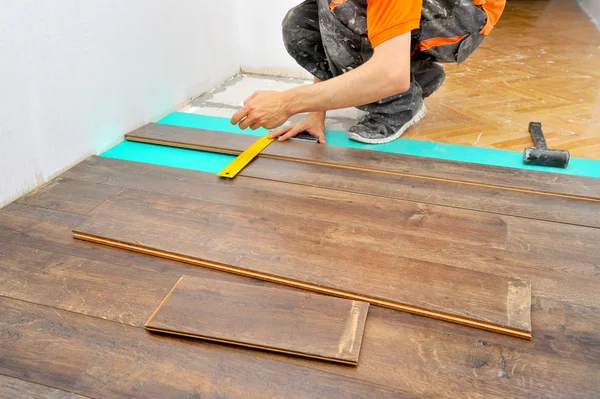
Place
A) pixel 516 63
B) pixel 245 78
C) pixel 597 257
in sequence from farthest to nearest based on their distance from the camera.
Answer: pixel 516 63 < pixel 245 78 < pixel 597 257

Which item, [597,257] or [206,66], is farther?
[206,66]

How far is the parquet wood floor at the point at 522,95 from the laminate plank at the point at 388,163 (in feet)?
1.27

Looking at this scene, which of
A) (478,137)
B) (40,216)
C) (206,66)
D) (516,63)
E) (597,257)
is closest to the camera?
(597,257)

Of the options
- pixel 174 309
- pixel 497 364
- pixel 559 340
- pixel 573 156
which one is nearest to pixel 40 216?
pixel 174 309

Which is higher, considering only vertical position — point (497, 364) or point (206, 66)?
point (206, 66)

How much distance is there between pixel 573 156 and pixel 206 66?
2.09m

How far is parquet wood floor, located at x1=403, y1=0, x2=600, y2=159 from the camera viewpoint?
8.09 ft

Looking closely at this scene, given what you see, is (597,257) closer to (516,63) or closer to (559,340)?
(559,340)

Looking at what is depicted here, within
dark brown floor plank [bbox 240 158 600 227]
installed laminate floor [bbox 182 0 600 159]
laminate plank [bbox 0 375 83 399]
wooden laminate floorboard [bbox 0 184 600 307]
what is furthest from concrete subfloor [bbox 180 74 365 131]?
laminate plank [bbox 0 375 83 399]

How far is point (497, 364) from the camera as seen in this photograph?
1.14m

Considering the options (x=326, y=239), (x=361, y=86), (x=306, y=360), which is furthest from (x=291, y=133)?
(x=306, y=360)

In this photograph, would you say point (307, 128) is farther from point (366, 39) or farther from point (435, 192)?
point (435, 192)

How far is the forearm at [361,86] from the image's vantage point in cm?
172

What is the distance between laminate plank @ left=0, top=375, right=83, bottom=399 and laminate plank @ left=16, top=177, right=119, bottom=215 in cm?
76
